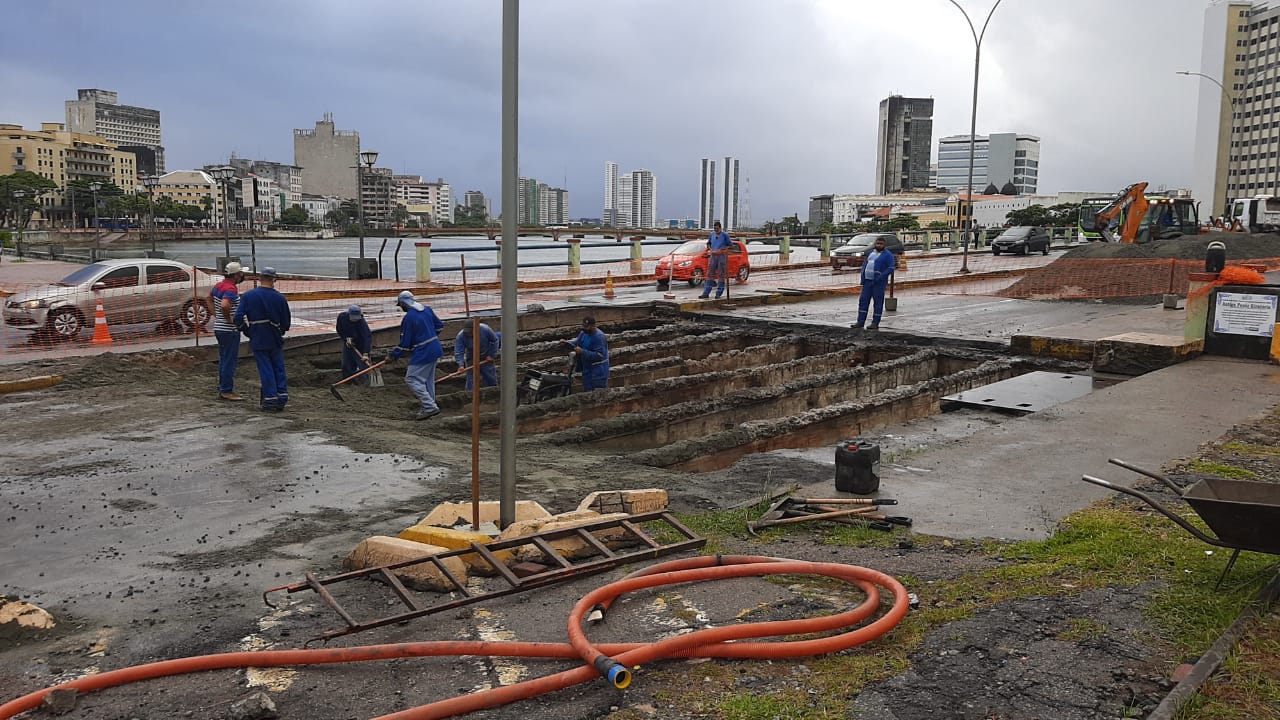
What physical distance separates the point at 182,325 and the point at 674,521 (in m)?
13.4

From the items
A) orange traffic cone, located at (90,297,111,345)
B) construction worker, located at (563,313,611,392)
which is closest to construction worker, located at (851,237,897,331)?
construction worker, located at (563,313,611,392)

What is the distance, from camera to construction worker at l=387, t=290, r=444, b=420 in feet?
38.7

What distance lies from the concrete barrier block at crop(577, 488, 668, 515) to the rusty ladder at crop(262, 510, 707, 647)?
33 cm

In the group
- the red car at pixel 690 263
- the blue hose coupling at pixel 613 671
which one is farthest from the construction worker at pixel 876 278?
the blue hose coupling at pixel 613 671

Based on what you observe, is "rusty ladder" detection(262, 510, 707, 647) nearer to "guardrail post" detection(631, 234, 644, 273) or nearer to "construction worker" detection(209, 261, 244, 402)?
"construction worker" detection(209, 261, 244, 402)

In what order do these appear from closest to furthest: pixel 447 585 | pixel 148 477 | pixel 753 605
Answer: pixel 753 605 → pixel 447 585 → pixel 148 477

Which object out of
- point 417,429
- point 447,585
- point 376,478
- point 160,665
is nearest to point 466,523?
point 447,585

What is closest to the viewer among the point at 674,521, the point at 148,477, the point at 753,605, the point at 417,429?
the point at 753,605

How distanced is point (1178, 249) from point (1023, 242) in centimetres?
1594

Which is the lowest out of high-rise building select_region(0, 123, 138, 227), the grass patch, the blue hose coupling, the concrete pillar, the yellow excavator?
the blue hose coupling

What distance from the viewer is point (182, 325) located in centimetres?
1658

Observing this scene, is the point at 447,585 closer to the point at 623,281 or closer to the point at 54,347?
the point at 54,347

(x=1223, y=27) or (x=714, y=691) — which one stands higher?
(x=1223, y=27)

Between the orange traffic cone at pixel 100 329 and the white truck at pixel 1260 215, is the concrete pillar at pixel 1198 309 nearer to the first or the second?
the orange traffic cone at pixel 100 329
